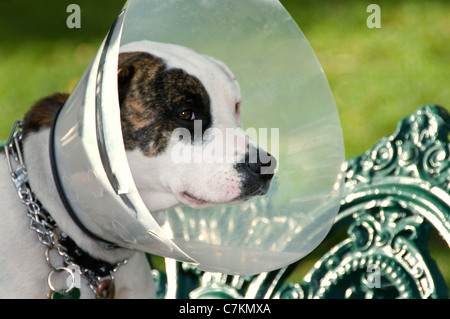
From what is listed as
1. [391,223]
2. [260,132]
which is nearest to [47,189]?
[260,132]

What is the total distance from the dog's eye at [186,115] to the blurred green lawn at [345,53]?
1254mm

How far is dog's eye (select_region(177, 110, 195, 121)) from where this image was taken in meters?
1.56

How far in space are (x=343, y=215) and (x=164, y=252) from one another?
0.63 metres

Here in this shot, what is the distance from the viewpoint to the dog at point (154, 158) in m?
1.53

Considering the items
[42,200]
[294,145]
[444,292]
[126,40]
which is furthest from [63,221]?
[444,292]

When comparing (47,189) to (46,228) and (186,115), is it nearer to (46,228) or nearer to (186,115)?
(46,228)

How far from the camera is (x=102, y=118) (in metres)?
1.32

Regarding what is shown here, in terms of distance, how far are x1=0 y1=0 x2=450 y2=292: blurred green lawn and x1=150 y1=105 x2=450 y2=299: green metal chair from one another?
2.90 ft

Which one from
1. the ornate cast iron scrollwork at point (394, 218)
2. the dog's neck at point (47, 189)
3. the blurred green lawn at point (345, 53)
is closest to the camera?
the dog's neck at point (47, 189)

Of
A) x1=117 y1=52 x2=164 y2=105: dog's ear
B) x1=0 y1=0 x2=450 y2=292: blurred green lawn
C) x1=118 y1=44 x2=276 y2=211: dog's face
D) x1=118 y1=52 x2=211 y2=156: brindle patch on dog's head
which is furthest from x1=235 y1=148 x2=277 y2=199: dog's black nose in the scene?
x1=0 y1=0 x2=450 y2=292: blurred green lawn

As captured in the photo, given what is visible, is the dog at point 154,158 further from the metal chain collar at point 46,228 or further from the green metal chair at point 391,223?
the green metal chair at point 391,223

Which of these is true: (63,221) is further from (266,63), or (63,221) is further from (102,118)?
(266,63)

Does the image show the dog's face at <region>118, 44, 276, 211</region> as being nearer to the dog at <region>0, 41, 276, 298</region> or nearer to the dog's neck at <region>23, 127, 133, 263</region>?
the dog at <region>0, 41, 276, 298</region>

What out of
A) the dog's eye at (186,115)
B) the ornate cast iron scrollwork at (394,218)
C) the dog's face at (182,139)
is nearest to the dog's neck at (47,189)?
the dog's face at (182,139)
